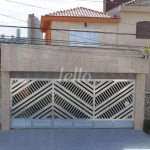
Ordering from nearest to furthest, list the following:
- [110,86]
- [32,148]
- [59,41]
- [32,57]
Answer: [32,148] → [32,57] → [110,86] → [59,41]

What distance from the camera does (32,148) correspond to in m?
9.85

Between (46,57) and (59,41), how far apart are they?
2752 mm

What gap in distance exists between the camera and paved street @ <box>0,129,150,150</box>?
33.2 feet

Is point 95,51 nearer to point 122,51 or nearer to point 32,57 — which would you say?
point 122,51

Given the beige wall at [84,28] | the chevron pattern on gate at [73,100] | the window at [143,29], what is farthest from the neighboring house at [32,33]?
the window at [143,29]

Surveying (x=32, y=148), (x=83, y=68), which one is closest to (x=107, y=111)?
(x=83, y=68)

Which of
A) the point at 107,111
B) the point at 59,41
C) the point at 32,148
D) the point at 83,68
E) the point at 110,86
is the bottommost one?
the point at 32,148

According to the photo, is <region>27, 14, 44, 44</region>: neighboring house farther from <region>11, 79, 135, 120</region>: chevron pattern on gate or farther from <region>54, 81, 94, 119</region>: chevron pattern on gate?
<region>54, 81, 94, 119</region>: chevron pattern on gate

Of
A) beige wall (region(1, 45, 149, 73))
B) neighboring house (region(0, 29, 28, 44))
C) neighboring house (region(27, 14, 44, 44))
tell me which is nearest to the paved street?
beige wall (region(1, 45, 149, 73))

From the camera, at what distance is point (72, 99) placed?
1252 cm

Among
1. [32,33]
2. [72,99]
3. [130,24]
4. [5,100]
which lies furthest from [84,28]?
[32,33]

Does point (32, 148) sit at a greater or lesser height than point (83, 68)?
lesser

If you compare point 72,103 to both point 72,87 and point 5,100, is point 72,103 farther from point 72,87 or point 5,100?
point 5,100

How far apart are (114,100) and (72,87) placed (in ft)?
6.23
